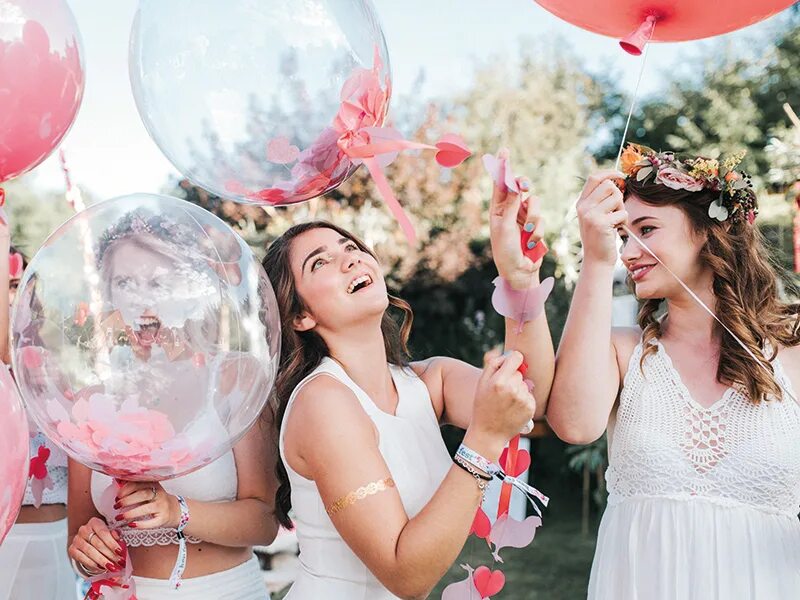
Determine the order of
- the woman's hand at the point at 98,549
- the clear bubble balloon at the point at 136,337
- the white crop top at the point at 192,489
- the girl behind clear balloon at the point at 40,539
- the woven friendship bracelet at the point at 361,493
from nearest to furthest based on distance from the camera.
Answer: the clear bubble balloon at the point at 136,337 < the woven friendship bracelet at the point at 361,493 < the woman's hand at the point at 98,549 < the white crop top at the point at 192,489 < the girl behind clear balloon at the point at 40,539

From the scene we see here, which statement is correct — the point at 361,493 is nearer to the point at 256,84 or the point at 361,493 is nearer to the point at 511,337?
the point at 511,337

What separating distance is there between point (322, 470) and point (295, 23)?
87 centimetres

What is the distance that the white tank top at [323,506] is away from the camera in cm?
Answer: 196

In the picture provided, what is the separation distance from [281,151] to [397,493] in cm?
71

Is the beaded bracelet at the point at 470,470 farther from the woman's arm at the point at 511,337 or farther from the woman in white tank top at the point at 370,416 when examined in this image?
the woman's arm at the point at 511,337

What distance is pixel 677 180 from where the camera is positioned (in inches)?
87.7

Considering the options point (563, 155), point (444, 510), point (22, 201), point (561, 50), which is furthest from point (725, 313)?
point (22, 201)

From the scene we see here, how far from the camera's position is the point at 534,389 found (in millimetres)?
2002

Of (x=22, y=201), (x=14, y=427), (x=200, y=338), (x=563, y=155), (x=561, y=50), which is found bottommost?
(x=22, y=201)

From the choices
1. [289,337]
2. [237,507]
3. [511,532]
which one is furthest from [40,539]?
[511,532]

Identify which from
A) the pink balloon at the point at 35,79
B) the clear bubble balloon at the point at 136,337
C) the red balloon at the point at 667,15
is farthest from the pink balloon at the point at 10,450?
the red balloon at the point at 667,15

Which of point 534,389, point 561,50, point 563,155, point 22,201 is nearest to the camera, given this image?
point 534,389

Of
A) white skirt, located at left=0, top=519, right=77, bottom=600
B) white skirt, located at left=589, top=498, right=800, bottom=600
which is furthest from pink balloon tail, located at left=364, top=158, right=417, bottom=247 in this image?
white skirt, located at left=0, top=519, right=77, bottom=600

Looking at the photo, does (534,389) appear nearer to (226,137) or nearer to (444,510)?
(444,510)
